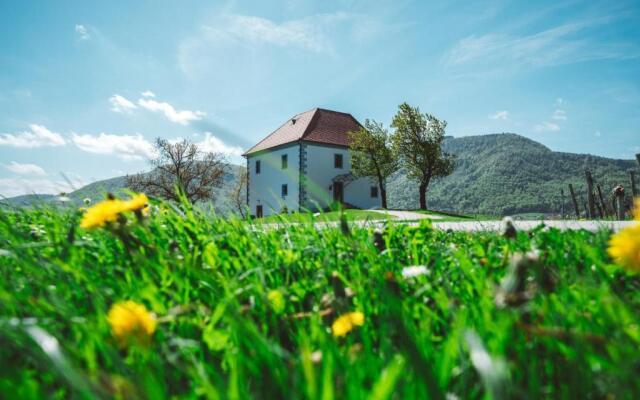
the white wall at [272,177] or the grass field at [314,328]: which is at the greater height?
the white wall at [272,177]

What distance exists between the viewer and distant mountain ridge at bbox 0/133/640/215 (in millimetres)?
73194

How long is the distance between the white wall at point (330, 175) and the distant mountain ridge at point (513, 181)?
31.1 metres

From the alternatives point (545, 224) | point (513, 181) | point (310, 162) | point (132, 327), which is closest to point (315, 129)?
point (310, 162)

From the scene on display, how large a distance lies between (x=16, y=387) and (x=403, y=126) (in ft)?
121

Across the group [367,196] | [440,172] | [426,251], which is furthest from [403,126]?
[426,251]

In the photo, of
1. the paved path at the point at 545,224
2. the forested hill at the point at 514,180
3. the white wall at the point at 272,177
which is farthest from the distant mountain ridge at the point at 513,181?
the paved path at the point at 545,224

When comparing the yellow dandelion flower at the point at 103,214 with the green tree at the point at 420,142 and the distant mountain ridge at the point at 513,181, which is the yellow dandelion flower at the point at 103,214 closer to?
the green tree at the point at 420,142

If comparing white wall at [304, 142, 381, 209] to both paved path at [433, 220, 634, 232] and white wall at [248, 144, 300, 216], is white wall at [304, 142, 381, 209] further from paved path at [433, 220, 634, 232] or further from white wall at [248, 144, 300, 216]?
paved path at [433, 220, 634, 232]

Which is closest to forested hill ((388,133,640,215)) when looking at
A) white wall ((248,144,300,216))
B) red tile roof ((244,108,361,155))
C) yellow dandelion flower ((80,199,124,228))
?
red tile roof ((244,108,361,155))

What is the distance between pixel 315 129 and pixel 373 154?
6.54m

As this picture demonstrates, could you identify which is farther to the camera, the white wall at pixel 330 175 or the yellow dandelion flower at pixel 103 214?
the white wall at pixel 330 175

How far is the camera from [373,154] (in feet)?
118

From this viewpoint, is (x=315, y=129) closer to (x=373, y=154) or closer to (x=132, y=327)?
(x=373, y=154)

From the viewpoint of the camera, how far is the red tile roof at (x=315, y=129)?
3794 centimetres
